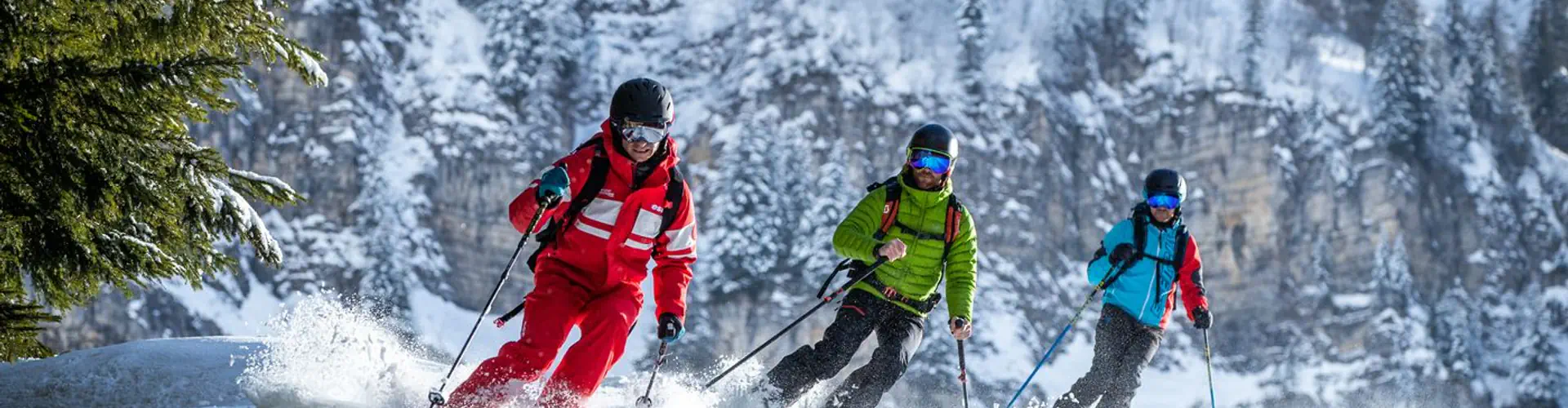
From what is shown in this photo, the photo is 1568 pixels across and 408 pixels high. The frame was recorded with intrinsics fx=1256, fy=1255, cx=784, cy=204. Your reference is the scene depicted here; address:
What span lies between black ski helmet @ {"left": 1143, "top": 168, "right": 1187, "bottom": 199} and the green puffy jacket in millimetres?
1879

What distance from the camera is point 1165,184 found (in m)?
8.57

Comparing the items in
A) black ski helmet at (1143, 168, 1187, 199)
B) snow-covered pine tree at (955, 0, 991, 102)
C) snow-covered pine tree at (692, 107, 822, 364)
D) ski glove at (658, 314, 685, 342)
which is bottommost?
ski glove at (658, 314, 685, 342)

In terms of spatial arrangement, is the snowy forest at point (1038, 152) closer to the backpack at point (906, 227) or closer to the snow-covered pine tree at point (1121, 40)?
the snow-covered pine tree at point (1121, 40)

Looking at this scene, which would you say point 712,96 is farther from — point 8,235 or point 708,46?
point 8,235

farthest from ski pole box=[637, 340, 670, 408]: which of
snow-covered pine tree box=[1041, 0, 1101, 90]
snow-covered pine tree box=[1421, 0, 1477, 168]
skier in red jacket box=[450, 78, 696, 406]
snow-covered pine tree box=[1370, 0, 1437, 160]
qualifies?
snow-covered pine tree box=[1421, 0, 1477, 168]

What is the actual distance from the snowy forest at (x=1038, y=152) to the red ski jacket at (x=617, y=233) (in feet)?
172

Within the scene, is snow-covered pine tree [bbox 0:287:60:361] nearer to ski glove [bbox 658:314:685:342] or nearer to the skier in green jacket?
ski glove [bbox 658:314:685:342]

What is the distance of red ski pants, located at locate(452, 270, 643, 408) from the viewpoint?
17.5 ft

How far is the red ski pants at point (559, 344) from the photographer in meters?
5.33

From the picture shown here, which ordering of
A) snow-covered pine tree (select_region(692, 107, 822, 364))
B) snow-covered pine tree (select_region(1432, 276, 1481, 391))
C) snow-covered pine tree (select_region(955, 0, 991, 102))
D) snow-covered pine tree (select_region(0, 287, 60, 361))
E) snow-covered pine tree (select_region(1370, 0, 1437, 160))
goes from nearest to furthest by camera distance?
snow-covered pine tree (select_region(0, 287, 60, 361)), snow-covered pine tree (select_region(692, 107, 822, 364)), snow-covered pine tree (select_region(1432, 276, 1481, 391)), snow-covered pine tree (select_region(1370, 0, 1437, 160)), snow-covered pine tree (select_region(955, 0, 991, 102))

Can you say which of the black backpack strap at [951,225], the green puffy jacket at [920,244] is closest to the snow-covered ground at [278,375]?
the green puffy jacket at [920,244]

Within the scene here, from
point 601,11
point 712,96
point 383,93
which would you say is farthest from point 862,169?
point 383,93

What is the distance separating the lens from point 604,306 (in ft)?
18.8

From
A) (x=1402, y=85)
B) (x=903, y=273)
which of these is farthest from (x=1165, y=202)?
(x=1402, y=85)
